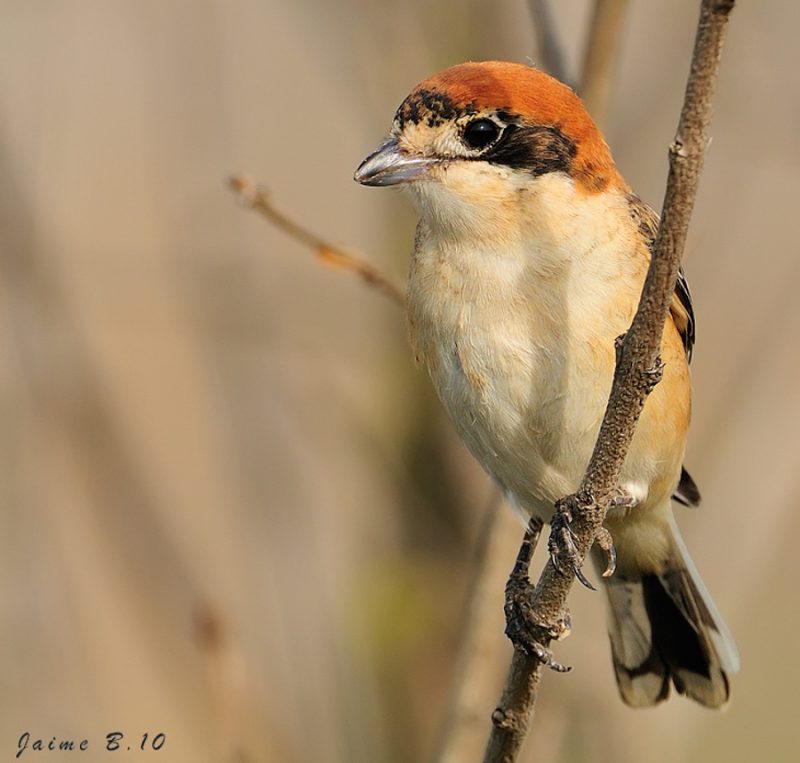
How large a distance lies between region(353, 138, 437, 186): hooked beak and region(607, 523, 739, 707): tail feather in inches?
60.1

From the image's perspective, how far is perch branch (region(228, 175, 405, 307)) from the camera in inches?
136

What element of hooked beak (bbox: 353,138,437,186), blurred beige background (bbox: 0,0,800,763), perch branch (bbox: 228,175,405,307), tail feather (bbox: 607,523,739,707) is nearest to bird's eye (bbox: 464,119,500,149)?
hooked beak (bbox: 353,138,437,186)

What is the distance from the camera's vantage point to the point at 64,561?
396cm

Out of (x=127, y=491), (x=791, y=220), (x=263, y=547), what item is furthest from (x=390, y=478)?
(x=791, y=220)

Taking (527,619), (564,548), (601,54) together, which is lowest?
(527,619)

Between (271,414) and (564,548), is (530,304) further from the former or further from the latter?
(271,414)

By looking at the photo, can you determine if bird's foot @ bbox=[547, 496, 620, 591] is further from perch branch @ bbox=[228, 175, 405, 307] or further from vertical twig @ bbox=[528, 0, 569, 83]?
vertical twig @ bbox=[528, 0, 569, 83]

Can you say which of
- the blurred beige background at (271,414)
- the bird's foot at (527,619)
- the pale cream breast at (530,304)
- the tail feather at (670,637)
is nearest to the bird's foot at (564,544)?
the bird's foot at (527,619)


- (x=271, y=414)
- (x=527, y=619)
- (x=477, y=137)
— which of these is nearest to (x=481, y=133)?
(x=477, y=137)

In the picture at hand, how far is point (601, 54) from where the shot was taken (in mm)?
3887

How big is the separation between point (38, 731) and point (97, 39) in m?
3.15

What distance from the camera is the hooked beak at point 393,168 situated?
10.7 feet

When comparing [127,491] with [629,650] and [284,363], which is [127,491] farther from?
[629,650]

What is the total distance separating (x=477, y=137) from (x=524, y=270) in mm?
361
